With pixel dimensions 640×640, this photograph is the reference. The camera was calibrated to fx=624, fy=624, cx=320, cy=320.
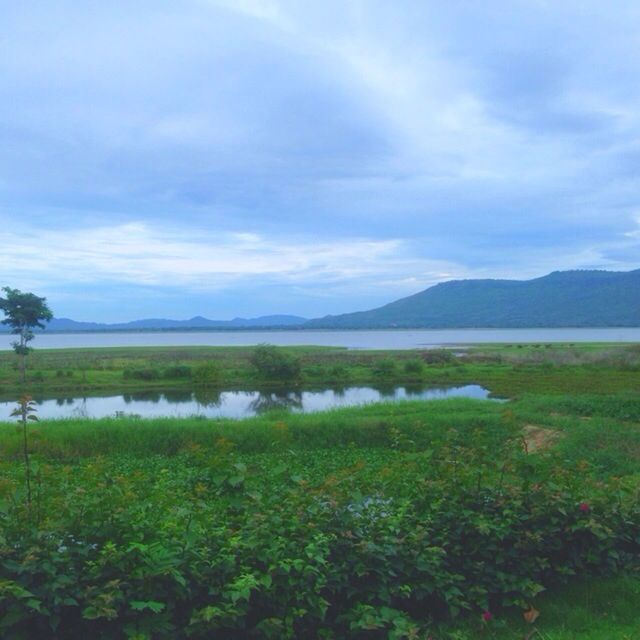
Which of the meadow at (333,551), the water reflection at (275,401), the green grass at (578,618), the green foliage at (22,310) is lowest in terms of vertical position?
the water reflection at (275,401)

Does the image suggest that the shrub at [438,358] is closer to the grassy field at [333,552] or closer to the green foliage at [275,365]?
the green foliage at [275,365]

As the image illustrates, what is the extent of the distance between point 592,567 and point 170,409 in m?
25.2

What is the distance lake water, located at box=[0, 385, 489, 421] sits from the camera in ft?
88.5

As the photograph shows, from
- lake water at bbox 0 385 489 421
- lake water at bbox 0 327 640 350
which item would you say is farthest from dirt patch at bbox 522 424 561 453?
lake water at bbox 0 327 640 350

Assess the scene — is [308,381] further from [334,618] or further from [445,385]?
[334,618]

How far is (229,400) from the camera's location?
31.8 meters

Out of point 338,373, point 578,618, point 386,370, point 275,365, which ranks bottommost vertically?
point 338,373

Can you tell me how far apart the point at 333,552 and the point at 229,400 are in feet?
94.2

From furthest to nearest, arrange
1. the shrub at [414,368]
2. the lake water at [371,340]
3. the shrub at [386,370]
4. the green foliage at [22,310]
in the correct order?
the lake water at [371,340] → the shrub at [414,368] → the shrub at [386,370] → the green foliage at [22,310]

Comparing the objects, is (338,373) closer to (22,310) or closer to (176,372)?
(176,372)

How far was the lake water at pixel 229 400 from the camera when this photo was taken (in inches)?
1062

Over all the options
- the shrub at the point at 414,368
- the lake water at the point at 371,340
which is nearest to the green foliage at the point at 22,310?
the shrub at the point at 414,368

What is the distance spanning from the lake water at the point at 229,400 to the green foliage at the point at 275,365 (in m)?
3.68

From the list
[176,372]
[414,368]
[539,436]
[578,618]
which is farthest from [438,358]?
[578,618]
